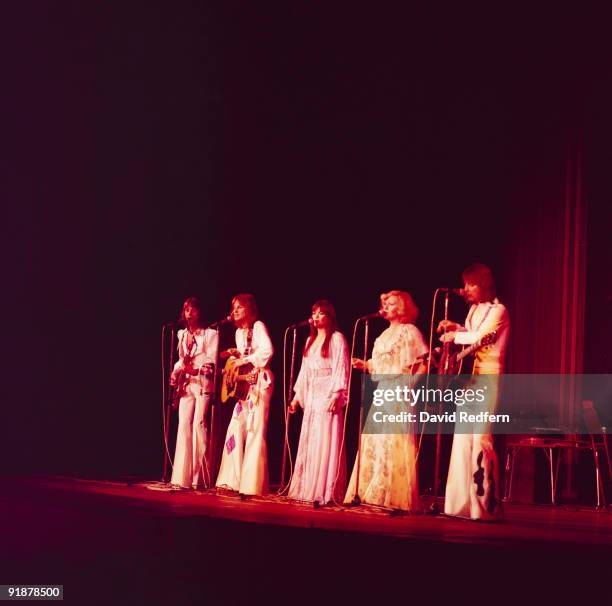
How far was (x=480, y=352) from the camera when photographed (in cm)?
658

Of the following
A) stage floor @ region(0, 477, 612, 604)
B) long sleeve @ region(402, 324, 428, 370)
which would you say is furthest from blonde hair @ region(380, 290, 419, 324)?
stage floor @ region(0, 477, 612, 604)

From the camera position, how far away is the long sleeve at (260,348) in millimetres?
7957

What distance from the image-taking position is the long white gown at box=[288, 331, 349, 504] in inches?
296

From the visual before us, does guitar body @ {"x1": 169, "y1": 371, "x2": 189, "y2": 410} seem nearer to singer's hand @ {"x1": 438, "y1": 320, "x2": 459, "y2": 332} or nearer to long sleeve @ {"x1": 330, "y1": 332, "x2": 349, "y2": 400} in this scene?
long sleeve @ {"x1": 330, "y1": 332, "x2": 349, "y2": 400}

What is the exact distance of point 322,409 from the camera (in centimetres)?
764

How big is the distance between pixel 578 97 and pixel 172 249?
399 centimetres

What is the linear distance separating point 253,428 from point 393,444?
1.42 metres

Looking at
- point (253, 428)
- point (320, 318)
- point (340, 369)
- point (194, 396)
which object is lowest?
point (253, 428)

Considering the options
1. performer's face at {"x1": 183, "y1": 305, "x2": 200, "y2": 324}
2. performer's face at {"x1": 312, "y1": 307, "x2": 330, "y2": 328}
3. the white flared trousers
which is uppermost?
performer's face at {"x1": 183, "y1": 305, "x2": 200, "y2": 324}

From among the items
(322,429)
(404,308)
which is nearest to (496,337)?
(404,308)

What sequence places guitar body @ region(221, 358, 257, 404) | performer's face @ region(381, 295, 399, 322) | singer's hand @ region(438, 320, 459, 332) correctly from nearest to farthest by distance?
1. singer's hand @ region(438, 320, 459, 332)
2. performer's face @ region(381, 295, 399, 322)
3. guitar body @ region(221, 358, 257, 404)

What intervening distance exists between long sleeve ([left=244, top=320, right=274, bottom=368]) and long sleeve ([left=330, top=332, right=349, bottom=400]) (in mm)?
595

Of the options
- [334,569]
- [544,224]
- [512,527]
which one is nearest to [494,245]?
[544,224]

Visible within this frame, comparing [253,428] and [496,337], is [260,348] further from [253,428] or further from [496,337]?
[496,337]
